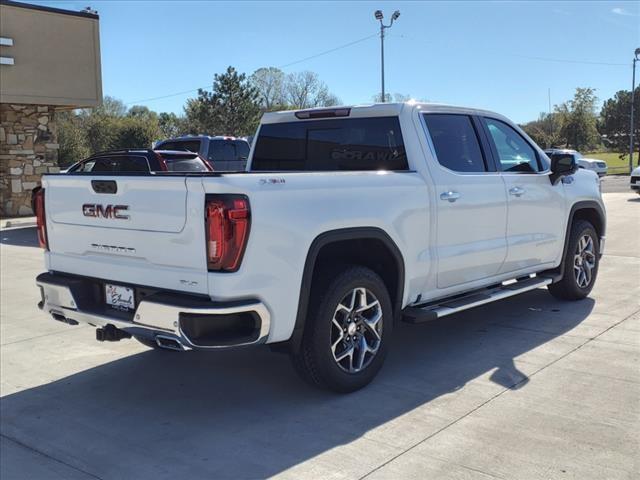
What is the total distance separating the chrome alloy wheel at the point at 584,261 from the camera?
6.80m

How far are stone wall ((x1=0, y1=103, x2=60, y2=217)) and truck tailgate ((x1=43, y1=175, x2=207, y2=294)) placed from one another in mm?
16425

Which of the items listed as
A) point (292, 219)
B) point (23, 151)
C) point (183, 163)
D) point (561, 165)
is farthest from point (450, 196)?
point (23, 151)

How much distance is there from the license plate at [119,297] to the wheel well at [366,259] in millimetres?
→ 1162

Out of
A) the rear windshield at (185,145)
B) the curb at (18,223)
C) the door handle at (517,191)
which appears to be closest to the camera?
the door handle at (517,191)

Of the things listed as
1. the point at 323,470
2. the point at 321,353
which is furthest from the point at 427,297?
the point at 323,470

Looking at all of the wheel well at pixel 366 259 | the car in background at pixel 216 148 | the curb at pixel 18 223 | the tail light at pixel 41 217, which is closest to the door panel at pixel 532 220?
the wheel well at pixel 366 259

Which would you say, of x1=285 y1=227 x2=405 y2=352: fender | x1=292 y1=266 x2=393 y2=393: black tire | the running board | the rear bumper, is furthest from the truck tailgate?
the running board

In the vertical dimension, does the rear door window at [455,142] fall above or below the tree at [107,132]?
below

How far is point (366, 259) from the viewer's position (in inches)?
184

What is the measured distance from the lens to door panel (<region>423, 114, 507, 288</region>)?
494 centimetres

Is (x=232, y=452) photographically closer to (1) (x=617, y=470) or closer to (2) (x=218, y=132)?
(1) (x=617, y=470)

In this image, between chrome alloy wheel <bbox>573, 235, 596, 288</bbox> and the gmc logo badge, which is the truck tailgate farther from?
chrome alloy wheel <bbox>573, 235, 596, 288</bbox>

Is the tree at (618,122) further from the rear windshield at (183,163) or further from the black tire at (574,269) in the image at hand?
the black tire at (574,269)

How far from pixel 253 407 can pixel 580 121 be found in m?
52.6
